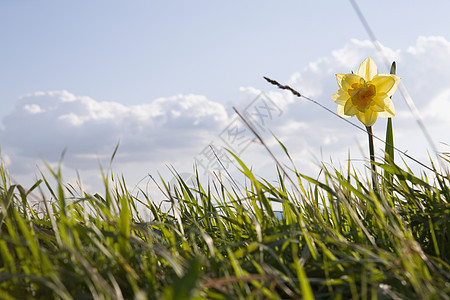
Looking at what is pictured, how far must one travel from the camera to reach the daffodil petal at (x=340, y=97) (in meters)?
2.30

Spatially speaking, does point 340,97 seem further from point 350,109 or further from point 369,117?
point 369,117

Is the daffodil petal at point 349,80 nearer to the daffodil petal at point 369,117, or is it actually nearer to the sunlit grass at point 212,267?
the daffodil petal at point 369,117

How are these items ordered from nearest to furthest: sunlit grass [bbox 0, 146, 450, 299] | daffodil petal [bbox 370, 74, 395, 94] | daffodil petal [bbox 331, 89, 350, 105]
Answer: sunlit grass [bbox 0, 146, 450, 299]
daffodil petal [bbox 370, 74, 395, 94]
daffodil petal [bbox 331, 89, 350, 105]

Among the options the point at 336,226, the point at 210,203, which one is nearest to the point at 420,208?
the point at 336,226

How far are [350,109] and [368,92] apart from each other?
0.13 metres

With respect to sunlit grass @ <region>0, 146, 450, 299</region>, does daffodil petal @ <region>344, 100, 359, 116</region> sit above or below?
above

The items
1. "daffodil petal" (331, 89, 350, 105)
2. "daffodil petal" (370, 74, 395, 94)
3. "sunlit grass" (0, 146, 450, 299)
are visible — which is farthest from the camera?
"daffodil petal" (331, 89, 350, 105)

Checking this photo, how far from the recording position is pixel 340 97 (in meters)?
2.32

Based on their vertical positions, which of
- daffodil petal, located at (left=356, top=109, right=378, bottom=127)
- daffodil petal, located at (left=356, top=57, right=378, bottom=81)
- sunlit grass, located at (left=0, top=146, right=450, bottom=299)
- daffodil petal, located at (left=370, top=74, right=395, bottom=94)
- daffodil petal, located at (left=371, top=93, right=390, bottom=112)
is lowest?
sunlit grass, located at (left=0, top=146, right=450, bottom=299)

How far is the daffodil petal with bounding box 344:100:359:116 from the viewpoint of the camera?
2258mm

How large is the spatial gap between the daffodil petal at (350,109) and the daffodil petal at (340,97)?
5 centimetres

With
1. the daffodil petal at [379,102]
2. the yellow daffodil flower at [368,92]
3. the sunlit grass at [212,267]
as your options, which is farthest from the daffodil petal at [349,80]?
the sunlit grass at [212,267]

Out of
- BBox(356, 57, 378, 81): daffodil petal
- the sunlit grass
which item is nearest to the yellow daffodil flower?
BBox(356, 57, 378, 81): daffodil petal

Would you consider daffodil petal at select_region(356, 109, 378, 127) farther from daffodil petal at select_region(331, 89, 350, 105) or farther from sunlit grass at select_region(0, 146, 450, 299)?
sunlit grass at select_region(0, 146, 450, 299)
